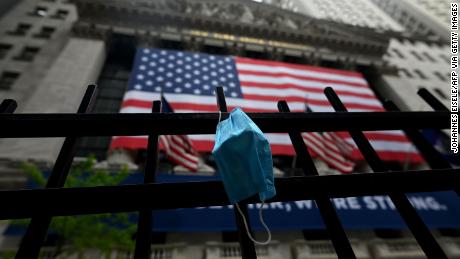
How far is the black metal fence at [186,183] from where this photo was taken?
132 centimetres

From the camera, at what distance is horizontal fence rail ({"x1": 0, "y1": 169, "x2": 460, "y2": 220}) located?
1299 millimetres

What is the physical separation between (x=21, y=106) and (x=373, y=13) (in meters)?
75.7

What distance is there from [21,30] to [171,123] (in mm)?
34875

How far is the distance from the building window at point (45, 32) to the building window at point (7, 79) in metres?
6.59

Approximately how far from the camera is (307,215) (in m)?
14.8

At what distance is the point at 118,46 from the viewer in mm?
30547

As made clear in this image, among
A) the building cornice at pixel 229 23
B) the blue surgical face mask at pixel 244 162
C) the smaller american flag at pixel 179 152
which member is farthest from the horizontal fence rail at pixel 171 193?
the building cornice at pixel 229 23

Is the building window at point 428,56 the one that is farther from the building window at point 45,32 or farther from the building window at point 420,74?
the building window at point 45,32

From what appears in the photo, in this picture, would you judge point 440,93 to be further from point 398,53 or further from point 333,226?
point 333,226

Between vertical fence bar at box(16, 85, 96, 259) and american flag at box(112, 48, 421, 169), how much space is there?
13930mm

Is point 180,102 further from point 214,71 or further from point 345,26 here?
point 345,26

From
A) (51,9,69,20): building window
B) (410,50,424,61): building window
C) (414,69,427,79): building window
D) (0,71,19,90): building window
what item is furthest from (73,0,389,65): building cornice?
(410,50,424,61): building window

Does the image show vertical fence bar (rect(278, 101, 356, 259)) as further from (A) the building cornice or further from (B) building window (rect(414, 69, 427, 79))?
(B) building window (rect(414, 69, 427, 79))

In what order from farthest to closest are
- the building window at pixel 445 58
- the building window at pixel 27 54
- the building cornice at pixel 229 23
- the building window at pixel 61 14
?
the building window at pixel 445 58, the building window at pixel 61 14, the building cornice at pixel 229 23, the building window at pixel 27 54
